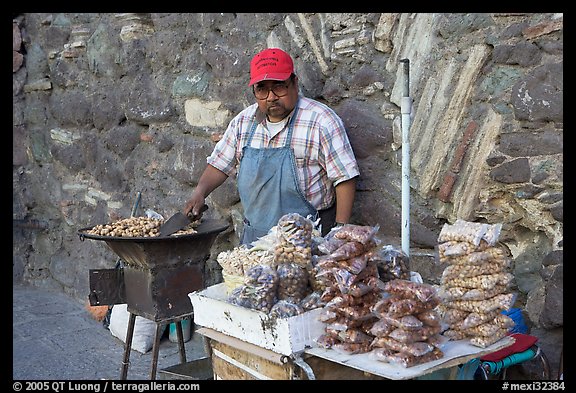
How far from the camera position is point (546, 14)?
279cm

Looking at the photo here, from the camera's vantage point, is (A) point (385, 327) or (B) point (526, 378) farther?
(B) point (526, 378)

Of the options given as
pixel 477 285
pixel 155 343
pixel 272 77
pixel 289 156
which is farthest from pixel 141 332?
pixel 477 285

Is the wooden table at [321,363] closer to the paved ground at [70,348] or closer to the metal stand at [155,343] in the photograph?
the metal stand at [155,343]

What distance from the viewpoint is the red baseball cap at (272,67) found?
3377mm

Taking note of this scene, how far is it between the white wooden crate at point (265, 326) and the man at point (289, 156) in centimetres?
103

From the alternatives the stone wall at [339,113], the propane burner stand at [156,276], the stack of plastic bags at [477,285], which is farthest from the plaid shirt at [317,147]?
the stack of plastic bags at [477,285]

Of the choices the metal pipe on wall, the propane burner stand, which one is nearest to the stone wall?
the metal pipe on wall

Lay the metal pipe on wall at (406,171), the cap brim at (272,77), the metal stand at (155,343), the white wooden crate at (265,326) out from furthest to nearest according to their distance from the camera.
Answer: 1. the metal stand at (155,343)
2. the cap brim at (272,77)
3. the metal pipe on wall at (406,171)
4. the white wooden crate at (265,326)

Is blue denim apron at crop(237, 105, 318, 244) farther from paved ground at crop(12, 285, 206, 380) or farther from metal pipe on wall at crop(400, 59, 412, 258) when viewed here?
paved ground at crop(12, 285, 206, 380)

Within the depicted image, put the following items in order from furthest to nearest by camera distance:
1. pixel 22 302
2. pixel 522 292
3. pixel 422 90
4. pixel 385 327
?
1. pixel 22 302
2. pixel 422 90
3. pixel 522 292
4. pixel 385 327

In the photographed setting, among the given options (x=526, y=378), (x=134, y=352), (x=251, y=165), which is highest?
(x=251, y=165)

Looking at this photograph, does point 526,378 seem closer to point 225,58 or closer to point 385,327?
point 385,327

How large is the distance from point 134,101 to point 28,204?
2132mm

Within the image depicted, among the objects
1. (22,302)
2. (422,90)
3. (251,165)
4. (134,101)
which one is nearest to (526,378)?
(422,90)
